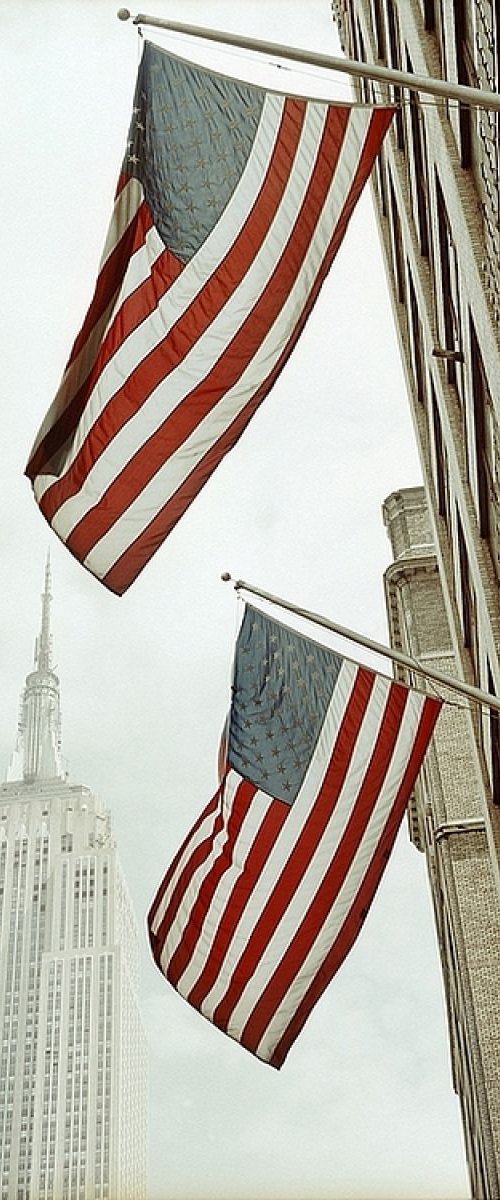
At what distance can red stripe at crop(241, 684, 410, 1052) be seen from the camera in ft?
36.6

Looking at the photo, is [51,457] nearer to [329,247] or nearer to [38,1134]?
[329,247]

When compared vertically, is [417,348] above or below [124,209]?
above

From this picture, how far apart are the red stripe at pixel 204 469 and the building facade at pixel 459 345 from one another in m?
0.82

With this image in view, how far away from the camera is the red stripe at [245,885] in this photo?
11672 mm

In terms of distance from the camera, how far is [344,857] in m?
11.2

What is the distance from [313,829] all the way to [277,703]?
1.14 meters

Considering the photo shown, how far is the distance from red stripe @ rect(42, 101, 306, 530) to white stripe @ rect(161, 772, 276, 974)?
3.10m

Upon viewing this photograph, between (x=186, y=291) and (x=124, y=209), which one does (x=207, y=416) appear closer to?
(x=186, y=291)

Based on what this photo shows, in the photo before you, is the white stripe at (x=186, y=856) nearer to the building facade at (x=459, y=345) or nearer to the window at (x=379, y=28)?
the building facade at (x=459, y=345)

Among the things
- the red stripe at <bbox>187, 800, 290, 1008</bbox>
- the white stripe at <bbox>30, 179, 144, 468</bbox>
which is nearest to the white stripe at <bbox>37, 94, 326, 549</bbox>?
the white stripe at <bbox>30, 179, 144, 468</bbox>

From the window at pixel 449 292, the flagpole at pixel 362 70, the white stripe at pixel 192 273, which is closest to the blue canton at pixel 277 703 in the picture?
the white stripe at pixel 192 273

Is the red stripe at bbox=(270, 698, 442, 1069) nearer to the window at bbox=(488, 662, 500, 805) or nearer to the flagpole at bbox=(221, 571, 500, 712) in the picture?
the flagpole at bbox=(221, 571, 500, 712)

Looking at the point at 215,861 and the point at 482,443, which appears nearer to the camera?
the point at 215,861

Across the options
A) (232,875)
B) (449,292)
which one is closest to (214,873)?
(232,875)
